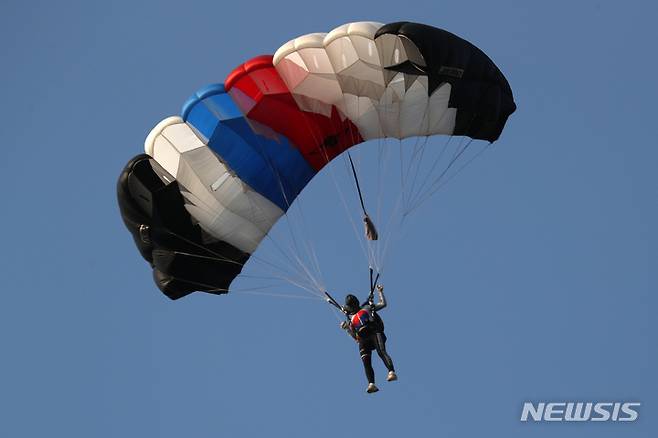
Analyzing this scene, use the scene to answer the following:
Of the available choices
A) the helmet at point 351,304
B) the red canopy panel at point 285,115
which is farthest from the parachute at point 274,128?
Answer: the helmet at point 351,304

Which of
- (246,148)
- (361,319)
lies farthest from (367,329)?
(246,148)

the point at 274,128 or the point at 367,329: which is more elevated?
the point at 274,128

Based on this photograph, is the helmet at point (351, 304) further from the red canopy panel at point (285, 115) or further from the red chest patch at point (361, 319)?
the red canopy panel at point (285, 115)

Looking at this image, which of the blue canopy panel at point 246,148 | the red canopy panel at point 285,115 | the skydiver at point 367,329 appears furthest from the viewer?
the blue canopy panel at point 246,148

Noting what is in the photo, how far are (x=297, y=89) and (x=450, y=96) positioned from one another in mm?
2147

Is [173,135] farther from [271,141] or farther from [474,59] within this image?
[474,59]

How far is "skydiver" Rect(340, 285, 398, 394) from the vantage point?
15.7 m

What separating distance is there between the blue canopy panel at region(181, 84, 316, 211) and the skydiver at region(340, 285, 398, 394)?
1996 mm

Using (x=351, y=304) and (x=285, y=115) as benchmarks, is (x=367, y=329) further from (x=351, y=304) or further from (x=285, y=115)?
(x=285, y=115)

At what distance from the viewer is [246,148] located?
16.6 metres

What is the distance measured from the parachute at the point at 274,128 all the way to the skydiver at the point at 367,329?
1.39m

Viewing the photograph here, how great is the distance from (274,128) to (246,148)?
1.65ft

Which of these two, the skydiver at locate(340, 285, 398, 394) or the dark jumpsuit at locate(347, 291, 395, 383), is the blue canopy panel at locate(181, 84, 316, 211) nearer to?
the skydiver at locate(340, 285, 398, 394)

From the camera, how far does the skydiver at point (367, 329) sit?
51.5ft
